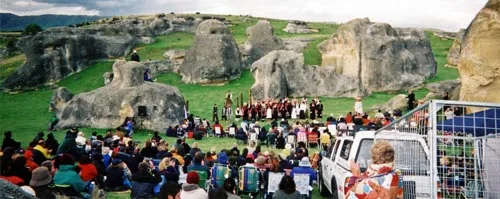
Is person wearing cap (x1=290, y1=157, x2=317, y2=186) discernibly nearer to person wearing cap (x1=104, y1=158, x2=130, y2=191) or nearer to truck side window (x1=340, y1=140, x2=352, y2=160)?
truck side window (x1=340, y1=140, x2=352, y2=160)

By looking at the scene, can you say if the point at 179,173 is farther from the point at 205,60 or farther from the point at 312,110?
the point at 205,60

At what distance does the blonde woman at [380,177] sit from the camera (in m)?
6.61

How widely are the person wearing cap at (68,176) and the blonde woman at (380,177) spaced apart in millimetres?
6863

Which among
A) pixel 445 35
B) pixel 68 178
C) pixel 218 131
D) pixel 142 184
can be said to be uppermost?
pixel 445 35

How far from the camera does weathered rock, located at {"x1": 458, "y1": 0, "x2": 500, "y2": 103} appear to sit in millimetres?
22328

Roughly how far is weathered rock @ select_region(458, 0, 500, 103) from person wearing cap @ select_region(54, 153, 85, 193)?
16.4 m

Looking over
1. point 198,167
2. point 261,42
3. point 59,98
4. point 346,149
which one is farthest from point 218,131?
point 261,42

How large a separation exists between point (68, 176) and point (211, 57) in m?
38.4

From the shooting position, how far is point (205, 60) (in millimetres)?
49719

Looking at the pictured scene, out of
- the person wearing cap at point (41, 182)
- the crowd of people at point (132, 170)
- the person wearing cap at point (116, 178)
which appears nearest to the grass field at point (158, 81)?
the crowd of people at point (132, 170)

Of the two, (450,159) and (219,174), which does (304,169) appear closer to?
(219,174)

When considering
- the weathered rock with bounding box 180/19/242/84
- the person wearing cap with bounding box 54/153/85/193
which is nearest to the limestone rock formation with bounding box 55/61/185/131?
the person wearing cap with bounding box 54/153/85/193

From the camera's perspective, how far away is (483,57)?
75.5 feet

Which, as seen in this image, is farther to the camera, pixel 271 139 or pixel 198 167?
pixel 271 139
